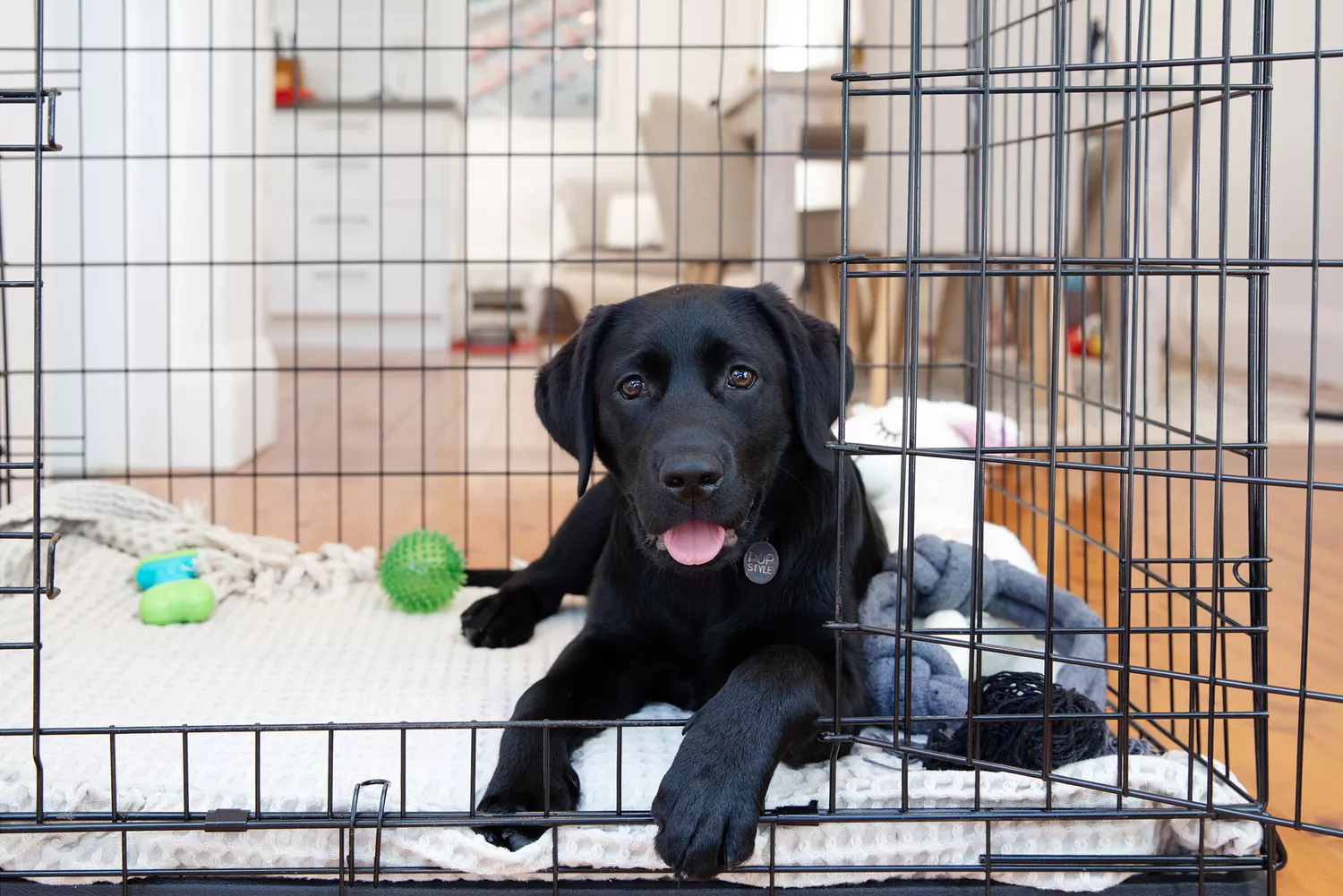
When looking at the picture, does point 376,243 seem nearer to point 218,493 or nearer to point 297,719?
point 218,493

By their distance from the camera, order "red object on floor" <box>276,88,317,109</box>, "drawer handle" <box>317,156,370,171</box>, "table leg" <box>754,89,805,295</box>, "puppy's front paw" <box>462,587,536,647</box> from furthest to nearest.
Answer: "red object on floor" <box>276,88,317,109</box>, "drawer handle" <box>317,156,370,171</box>, "table leg" <box>754,89,805,295</box>, "puppy's front paw" <box>462,587,536,647</box>

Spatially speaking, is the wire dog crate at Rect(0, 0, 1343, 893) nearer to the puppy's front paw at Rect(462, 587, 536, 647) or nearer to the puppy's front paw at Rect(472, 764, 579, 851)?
the puppy's front paw at Rect(472, 764, 579, 851)

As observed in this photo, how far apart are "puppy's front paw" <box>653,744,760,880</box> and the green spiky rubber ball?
1089 millimetres

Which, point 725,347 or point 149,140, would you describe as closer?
point 725,347

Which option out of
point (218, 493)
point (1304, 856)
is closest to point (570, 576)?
point (1304, 856)

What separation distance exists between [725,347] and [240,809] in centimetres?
81

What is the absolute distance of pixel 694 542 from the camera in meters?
1.54

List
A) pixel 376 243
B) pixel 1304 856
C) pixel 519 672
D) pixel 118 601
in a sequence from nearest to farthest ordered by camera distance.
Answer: pixel 1304 856 → pixel 519 672 → pixel 118 601 → pixel 376 243

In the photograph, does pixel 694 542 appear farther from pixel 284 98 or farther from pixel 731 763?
pixel 284 98

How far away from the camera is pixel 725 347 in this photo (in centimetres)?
161

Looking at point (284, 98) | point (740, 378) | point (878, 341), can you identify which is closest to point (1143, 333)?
point (740, 378)

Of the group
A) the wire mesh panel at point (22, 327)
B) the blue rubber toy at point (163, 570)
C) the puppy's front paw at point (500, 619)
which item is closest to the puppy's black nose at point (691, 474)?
the wire mesh panel at point (22, 327)

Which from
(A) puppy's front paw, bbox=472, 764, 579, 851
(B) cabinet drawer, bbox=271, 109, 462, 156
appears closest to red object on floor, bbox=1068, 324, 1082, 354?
(B) cabinet drawer, bbox=271, 109, 462, 156

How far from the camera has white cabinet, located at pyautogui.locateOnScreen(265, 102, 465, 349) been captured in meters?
7.56
